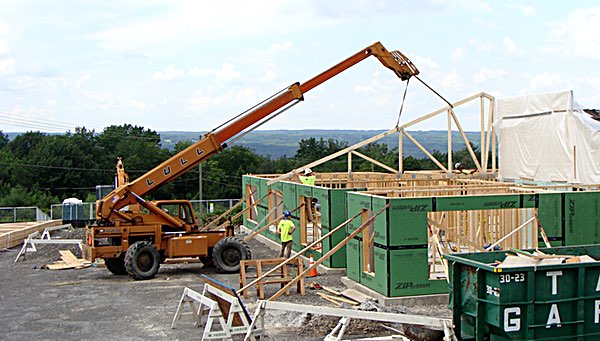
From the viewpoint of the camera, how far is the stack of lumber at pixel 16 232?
29344 millimetres

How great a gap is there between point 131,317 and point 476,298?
8.11m

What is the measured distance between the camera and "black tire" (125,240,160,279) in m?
19.9

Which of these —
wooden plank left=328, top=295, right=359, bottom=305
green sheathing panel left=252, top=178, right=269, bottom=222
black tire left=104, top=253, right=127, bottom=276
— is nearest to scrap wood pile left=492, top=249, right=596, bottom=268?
wooden plank left=328, top=295, right=359, bottom=305

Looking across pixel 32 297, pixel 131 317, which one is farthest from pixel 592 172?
pixel 32 297

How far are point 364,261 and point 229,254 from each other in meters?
4.90

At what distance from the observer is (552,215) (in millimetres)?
17172

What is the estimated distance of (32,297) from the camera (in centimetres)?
1836

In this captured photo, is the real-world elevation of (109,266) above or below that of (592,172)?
below

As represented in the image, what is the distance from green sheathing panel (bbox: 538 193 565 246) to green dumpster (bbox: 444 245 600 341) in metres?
6.97

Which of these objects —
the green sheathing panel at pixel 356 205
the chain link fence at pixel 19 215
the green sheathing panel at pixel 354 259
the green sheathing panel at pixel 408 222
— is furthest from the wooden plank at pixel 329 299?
the chain link fence at pixel 19 215

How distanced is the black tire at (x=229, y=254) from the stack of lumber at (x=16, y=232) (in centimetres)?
1241

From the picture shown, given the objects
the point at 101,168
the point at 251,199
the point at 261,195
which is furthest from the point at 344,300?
the point at 101,168

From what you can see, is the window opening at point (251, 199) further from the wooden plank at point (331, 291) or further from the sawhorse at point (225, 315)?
the sawhorse at point (225, 315)

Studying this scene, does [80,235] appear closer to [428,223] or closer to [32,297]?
[32,297]
